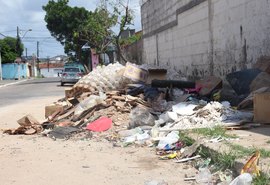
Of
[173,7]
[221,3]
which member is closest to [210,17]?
[221,3]

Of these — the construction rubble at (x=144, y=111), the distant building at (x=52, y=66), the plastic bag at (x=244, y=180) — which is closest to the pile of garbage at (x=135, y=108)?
the construction rubble at (x=144, y=111)

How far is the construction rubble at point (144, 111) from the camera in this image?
8.62m

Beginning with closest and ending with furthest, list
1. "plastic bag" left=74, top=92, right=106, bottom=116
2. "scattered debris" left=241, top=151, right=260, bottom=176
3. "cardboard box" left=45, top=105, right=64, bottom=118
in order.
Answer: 1. "scattered debris" left=241, top=151, right=260, bottom=176
2. "plastic bag" left=74, top=92, right=106, bottom=116
3. "cardboard box" left=45, top=105, right=64, bottom=118

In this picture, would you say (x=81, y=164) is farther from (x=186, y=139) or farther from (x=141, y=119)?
(x=141, y=119)

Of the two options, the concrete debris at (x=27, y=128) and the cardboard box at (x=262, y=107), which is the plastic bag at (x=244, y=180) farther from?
the concrete debris at (x=27, y=128)

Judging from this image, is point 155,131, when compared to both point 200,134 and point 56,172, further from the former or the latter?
point 56,172

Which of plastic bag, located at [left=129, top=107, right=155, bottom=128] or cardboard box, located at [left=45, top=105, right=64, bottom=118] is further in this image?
cardboard box, located at [left=45, top=105, right=64, bottom=118]

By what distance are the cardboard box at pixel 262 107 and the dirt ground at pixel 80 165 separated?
209 centimetres

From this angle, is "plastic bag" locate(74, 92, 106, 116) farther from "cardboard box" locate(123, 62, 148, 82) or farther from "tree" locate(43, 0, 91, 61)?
"tree" locate(43, 0, 91, 61)

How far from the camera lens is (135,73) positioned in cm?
1428

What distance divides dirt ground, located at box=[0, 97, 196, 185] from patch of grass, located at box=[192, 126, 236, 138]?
36.1 inches

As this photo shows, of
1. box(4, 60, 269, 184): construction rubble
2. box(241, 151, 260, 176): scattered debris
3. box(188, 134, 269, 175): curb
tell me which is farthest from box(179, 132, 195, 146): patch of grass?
box(241, 151, 260, 176): scattered debris

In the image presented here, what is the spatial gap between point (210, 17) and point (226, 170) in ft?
28.9

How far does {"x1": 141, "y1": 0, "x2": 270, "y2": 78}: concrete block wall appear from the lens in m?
10.8
